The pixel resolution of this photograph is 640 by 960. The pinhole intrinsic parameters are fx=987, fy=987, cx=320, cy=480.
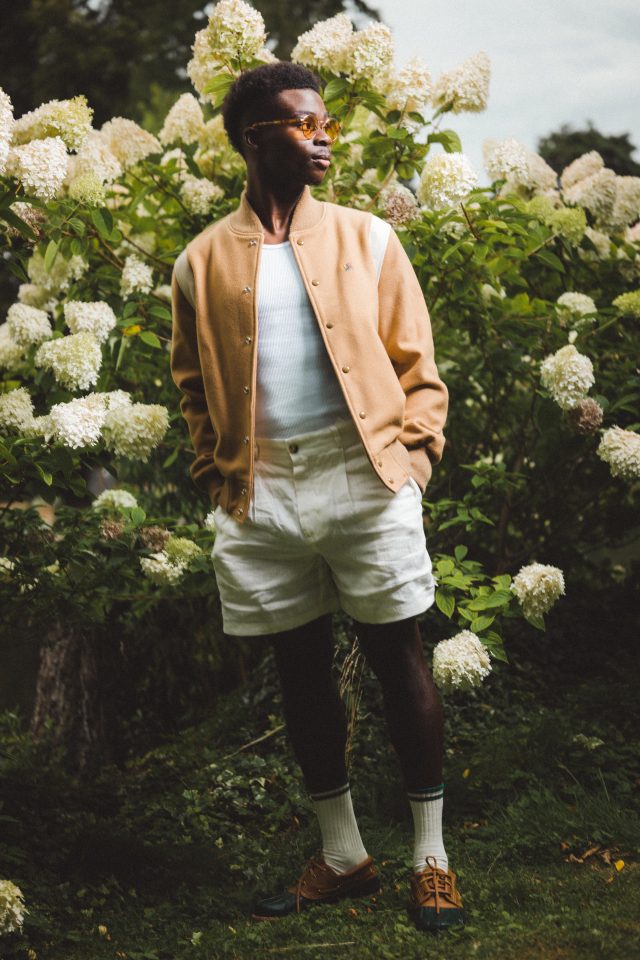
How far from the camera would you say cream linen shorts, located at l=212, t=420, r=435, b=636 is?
2.34 m

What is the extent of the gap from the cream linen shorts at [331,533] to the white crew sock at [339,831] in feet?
1.71

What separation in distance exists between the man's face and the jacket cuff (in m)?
0.71

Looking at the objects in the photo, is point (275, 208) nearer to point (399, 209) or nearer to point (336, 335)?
point (336, 335)

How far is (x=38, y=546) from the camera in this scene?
3.24m

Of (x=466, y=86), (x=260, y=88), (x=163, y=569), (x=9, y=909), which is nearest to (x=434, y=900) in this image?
(x=9, y=909)

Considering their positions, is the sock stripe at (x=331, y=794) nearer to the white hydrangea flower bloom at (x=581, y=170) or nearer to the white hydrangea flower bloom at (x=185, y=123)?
the white hydrangea flower bloom at (x=185, y=123)

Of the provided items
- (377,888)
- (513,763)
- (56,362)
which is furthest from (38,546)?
(513,763)

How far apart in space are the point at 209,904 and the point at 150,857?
42 centimetres

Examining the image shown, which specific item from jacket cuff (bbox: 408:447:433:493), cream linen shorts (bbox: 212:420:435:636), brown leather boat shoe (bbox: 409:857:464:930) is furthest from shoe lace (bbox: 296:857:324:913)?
jacket cuff (bbox: 408:447:433:493)

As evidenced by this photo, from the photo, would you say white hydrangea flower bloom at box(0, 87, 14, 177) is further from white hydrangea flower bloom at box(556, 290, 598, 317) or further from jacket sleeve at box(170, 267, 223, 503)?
white hydrangea flower bloom at box(556, 290, 598, 317)

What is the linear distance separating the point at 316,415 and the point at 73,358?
3.31ft

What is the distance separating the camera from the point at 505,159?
3.38 metres

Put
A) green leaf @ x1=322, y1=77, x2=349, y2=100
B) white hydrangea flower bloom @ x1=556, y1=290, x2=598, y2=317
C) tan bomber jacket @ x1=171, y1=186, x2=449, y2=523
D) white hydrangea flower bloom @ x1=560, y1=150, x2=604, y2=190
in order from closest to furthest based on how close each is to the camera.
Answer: tan bomber jacket @ x1=171, y1=186, x2=449, y2=523
green leaf @ x1=322, y1=77, x2=349, y2=100
white hydrangea flower bloom @ x1=556, y1=290, x2=598, y2=317
white hydrangea flower bloom @ x1=560, y1=150, x2=604, y2=190

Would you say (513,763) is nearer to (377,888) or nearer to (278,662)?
(377,888)
